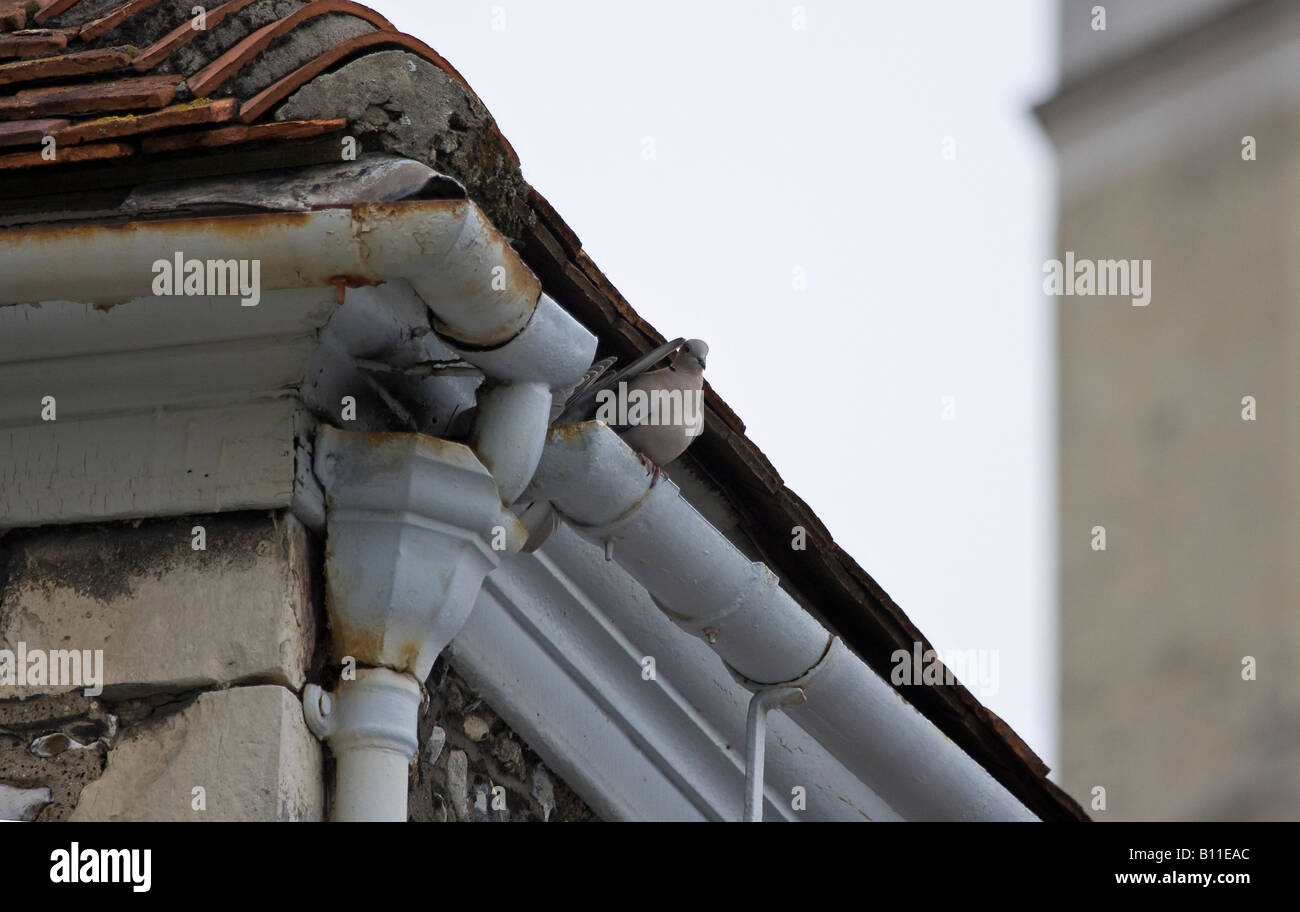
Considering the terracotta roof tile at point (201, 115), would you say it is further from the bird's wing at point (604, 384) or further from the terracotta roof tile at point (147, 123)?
the bird's wing at point (604, 384)

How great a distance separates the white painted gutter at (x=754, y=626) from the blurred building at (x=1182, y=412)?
3.43m

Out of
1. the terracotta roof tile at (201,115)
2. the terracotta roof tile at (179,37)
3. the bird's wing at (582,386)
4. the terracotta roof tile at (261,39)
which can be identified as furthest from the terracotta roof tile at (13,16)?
the bird's wing at (582,386)

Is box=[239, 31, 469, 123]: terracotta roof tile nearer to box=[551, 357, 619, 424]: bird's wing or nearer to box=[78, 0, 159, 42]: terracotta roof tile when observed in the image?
box=[78, 0, 159, 42]: terracotta roof tile

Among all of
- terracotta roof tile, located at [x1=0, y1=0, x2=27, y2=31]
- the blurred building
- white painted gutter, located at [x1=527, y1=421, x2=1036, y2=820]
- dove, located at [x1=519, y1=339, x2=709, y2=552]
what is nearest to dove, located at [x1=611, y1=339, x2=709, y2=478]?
dove, located at [x1=519, y1=339, x2=709, y2=552]

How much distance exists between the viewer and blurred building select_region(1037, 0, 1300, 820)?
26.5ft

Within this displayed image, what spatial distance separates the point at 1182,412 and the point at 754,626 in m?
5.31

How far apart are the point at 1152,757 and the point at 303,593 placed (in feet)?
17.9

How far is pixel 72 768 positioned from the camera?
A: 10.8 ft

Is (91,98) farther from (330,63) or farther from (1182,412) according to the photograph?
(1182,412)

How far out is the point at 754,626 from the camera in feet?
13.0

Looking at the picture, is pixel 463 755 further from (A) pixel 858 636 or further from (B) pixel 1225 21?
(B) pixel 1225 21

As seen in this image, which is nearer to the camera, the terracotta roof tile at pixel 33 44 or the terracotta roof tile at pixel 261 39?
the terracotta roof tile at pixel 261 39

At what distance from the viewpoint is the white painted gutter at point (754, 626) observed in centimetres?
361
